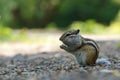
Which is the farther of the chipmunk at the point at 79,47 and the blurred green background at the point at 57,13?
the blurred green background at the point at 57,13

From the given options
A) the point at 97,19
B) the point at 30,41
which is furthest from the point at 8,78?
the point at 97,19

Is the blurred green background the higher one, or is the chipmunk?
the blurred green background

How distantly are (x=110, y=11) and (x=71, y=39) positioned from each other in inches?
647

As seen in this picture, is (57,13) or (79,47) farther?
(57,13)

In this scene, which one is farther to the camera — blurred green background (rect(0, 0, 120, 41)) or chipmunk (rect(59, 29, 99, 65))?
blurred green background (rect(0, 0, 120, 41))

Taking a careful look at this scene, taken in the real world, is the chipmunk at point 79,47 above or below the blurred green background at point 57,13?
below

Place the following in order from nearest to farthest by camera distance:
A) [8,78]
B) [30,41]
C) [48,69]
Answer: [8,78], [48,69], [30,41]

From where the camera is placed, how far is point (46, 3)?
2427cm

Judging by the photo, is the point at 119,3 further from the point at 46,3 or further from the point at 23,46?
the point at 23,46

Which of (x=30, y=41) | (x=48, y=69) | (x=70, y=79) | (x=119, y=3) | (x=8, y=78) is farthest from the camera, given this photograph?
(x=119, y=3)

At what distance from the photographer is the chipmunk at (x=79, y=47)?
7.18 m

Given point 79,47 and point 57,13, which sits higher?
point 57,13

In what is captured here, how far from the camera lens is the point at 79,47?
24.0 feet

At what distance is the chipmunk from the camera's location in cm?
718
